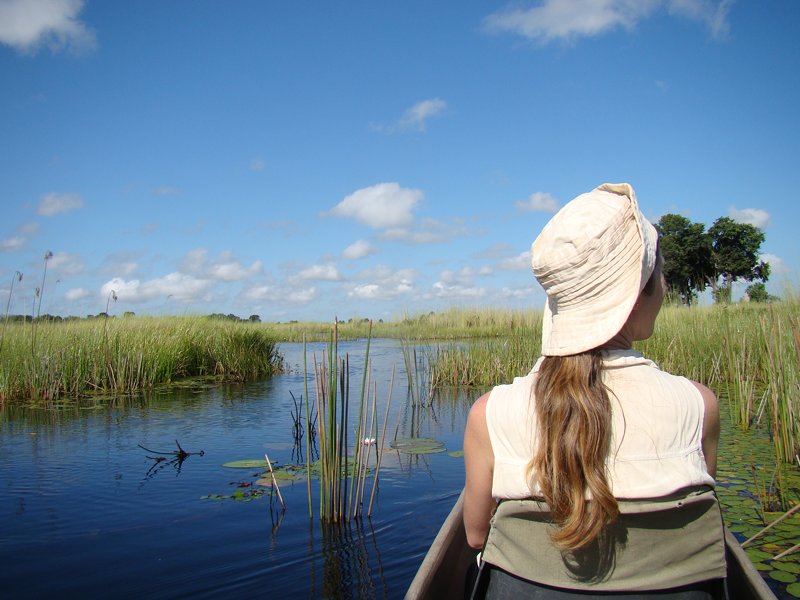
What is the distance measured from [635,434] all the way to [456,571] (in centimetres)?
112

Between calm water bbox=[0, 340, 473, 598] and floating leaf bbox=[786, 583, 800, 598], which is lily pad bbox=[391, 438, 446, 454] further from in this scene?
floating leaf bbox=[786, 583, 800, 598]

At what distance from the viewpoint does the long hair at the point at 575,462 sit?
125 centimetres

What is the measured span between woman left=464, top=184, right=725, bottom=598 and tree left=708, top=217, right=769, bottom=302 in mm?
31311

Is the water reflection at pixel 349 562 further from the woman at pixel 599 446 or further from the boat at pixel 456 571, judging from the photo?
the woman at pixel 599 446

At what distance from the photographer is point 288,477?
4.86 meters

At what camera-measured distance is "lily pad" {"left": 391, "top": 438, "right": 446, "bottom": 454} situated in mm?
5895

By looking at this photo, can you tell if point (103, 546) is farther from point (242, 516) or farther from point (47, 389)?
point (47, 389)

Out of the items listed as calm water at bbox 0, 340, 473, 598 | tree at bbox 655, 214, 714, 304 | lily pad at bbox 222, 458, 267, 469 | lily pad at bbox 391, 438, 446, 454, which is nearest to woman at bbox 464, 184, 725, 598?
calm water at bbox 0, 340, 473, 598

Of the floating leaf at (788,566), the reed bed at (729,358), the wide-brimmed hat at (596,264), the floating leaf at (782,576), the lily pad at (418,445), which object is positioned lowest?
the floating leaf at (782,576)

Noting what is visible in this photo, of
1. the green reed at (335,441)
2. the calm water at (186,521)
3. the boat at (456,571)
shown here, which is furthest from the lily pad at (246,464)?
the boat at (456,571)

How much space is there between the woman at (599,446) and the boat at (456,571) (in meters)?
0.42

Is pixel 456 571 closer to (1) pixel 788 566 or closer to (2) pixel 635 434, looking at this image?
(2) pixel 635 434

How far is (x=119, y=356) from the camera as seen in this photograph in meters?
9.60

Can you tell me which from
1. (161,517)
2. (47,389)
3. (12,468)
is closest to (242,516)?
(161,517)
